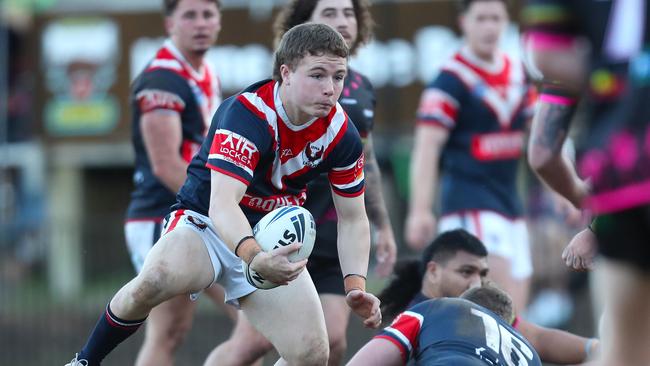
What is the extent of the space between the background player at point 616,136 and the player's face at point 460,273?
8.49ft

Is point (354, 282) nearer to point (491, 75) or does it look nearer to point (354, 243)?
point (354, 243)

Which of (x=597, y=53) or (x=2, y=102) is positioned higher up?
(x=597, y=53)

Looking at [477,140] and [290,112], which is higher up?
[290,112]

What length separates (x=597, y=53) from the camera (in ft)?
10.9

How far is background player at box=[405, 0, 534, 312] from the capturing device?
25.3ft

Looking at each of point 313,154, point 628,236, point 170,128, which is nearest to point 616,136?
point 628,236

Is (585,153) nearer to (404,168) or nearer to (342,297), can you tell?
(342,297)

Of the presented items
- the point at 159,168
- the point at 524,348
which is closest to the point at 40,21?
the point at 159,168

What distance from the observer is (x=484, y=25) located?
7.81m

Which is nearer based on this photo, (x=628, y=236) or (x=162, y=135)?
(x=628, y=236)

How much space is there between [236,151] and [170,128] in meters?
1.72

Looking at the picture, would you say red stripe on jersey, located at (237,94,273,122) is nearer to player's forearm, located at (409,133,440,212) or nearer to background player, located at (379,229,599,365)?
background player, located at (379,229,599,365)

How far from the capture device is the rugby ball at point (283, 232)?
184 inches

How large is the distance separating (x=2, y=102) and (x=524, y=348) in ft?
46.1
